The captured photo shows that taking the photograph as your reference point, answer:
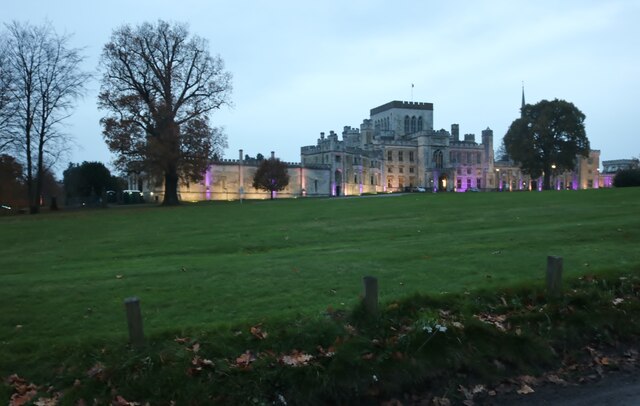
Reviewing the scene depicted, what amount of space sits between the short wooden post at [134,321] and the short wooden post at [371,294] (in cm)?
306

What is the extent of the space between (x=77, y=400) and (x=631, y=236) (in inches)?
594

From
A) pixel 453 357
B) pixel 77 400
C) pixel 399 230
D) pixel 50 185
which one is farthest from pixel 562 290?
pixel 50 185

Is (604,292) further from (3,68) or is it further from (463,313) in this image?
(3,68)

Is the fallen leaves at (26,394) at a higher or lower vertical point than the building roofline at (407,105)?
lower

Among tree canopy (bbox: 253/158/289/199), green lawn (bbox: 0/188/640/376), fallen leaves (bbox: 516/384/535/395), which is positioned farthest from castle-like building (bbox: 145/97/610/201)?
fallen leaves (bbox: 516/384/535/395)

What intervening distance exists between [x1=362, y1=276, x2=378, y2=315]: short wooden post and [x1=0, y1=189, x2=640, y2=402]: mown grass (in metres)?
0.43

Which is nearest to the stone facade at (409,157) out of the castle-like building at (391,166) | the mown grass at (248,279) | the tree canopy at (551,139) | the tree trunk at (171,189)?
the castle-like building at (391,166)

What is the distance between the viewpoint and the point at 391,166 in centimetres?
10675

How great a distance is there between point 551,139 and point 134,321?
241ft

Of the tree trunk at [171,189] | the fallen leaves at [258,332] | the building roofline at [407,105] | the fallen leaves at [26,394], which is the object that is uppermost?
the building roofline at [407,105]

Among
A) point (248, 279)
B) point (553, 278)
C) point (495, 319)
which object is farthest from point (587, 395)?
point (248, 279)

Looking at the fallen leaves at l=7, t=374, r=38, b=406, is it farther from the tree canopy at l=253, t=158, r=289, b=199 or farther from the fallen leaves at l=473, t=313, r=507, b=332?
the tree canopy at l=253, t=158, r=289, b=199

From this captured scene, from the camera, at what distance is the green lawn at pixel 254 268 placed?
765 cm

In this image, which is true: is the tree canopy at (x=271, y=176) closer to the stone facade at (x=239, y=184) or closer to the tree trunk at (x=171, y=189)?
the stone facade at (x=239, y=184)
